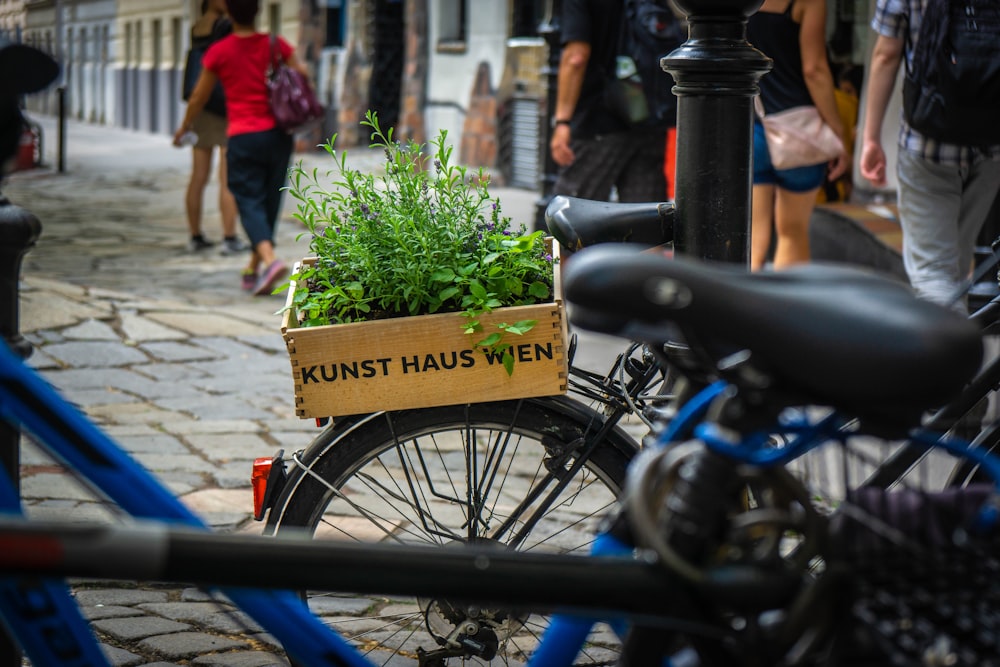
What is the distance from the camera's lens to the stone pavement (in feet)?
11.1

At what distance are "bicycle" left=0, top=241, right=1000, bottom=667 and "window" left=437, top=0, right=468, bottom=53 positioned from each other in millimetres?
15924

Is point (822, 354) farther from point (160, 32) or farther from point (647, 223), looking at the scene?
point (160, 32)

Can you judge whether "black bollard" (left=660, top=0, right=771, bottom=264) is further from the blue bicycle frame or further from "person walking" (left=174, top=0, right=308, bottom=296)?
"person walking" (left=174, top=0, right=308, bottom=296)

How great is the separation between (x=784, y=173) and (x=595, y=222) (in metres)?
3.04

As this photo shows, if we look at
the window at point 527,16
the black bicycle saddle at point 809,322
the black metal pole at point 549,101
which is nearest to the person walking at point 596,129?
the black metal pole at point 549,101

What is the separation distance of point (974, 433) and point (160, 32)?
1155 inches

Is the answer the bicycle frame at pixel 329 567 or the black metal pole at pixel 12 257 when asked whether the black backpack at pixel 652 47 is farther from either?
the bicycle frame at pixel 329 567

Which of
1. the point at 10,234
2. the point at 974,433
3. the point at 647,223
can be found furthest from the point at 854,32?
the point at 10,234

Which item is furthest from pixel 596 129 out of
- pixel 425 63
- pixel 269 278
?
pixel 425 63

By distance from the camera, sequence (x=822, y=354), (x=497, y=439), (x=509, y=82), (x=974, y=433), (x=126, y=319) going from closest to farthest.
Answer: (x=822, y=354)
(x=497, y=439)
(x=974, y=433)
(x=126, y=319)
(x=509, y=82)

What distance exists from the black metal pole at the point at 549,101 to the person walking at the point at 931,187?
103 inches

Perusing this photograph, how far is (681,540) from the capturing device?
1.53 m

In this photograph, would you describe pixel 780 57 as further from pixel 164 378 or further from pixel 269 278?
pixel 269 278

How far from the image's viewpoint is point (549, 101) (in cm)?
719
